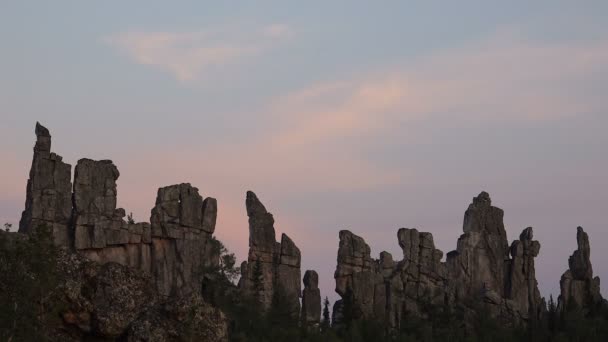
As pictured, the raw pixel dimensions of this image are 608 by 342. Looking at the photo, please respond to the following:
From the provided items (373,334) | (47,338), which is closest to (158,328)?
(47,338)

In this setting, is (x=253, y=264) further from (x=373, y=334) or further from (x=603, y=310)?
(x=603, y=310)

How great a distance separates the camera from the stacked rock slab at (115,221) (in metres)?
122

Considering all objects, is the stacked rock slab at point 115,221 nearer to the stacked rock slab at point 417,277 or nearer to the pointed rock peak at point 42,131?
the pointed rock peak at point 42,131

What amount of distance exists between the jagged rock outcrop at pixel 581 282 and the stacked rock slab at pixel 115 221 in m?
47.1

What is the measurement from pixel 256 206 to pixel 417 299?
2162 centimetres

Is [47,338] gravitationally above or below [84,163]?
below

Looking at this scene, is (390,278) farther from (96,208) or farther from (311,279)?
(96,208)

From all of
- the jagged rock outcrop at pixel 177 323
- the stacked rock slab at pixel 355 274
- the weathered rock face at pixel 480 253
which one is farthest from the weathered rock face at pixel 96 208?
the jagged rock outcrop at pixel 177 323

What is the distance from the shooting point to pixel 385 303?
143 meters

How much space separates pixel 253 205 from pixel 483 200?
31.7 meters

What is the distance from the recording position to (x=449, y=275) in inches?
5955

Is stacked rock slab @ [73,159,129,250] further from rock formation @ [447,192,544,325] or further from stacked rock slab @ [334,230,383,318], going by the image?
rock formation @ [447,192,544,325]

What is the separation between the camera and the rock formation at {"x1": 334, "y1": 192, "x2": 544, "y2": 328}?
142 m

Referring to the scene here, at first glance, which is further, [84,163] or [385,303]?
[385,303]
